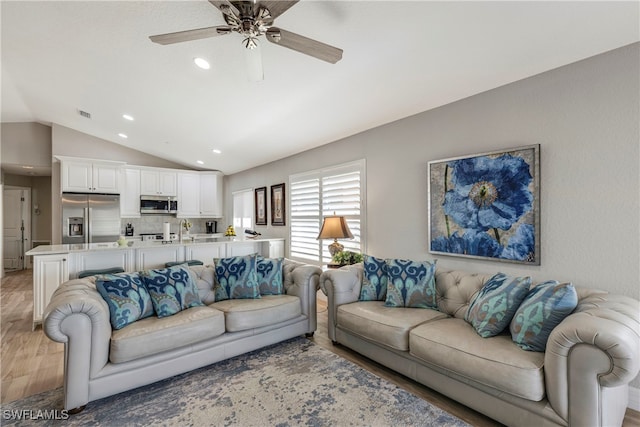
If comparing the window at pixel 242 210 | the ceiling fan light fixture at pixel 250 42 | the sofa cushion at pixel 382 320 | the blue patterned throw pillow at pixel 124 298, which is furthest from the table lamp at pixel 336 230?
the window at pixel 242 210

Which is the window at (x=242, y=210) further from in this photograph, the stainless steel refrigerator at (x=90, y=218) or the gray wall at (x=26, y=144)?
the gray wall at (x=26, y=144)

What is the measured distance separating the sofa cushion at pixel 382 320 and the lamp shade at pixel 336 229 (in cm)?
116

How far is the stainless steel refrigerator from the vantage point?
570 centimetres

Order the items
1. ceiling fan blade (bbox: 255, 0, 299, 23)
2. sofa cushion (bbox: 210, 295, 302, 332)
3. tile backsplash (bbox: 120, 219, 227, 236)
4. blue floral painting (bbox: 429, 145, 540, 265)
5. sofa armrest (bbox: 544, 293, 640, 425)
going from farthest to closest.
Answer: tile backsplash (bbox: 120, 219, 227, 236)
sofa cushion (bbox: 210, 295, 302, 332)
blue floral painting (bbox: 429, 145, 540, 265)
ceiling fan blade (bbox: 255, 0, 299, 23)
sofa armrest (bbox: 544, 293, 640, 425)

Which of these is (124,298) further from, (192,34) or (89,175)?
(89,175)

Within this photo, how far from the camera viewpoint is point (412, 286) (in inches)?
108

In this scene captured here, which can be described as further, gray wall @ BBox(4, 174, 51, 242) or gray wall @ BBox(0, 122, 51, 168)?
gray wall @ BBox(4, 174, 51, 242)

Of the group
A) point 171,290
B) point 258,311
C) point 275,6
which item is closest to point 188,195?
point 171,290

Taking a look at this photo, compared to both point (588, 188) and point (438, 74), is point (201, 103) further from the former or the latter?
point (588, 188)

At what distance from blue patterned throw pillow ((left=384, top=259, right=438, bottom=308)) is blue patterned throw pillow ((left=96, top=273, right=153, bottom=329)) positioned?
2.13 metres

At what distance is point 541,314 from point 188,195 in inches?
292

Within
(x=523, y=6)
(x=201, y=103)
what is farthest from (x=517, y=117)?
(x=201, y=103)

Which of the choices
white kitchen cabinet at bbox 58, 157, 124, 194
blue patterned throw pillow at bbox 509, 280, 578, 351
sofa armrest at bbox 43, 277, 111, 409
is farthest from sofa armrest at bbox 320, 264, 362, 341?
white kitchen cabinet at bbox 58, 157, 124, 194

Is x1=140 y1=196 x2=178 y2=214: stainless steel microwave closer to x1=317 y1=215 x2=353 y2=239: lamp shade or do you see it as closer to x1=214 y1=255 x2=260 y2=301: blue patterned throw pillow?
x1=214 y1=255 x2=260 y2=301: blue patterned throw pillow
